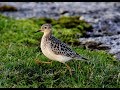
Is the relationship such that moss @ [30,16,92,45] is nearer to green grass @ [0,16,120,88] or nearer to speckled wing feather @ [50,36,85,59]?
green grass @ [0,16,120,88]

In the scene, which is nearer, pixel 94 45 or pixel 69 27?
pixel 94 45

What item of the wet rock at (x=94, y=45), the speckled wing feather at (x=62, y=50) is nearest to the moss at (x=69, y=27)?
the wet rock at (x=94, y=45)

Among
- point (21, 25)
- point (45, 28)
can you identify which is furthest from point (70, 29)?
point (45, 28)

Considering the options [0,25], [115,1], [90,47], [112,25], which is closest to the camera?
[90,47]

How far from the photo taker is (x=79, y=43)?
1490cm

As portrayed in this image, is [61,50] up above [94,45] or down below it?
above

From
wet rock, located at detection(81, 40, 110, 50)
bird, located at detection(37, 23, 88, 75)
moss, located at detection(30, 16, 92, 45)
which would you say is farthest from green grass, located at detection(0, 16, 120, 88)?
moss, located at detection(30, 16, 92, 45)

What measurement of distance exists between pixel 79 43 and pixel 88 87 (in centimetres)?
522

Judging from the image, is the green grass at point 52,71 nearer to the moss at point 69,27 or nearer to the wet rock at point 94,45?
the wet rock at point 94,45

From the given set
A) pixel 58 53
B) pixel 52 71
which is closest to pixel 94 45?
pixel 52 71

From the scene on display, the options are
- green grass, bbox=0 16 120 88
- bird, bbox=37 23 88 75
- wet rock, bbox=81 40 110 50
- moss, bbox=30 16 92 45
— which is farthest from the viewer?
moss, bbox=30 16 92 45

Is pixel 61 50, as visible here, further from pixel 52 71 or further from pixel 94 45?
pixel 94 45

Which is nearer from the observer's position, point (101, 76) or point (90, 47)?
point (101, 76)

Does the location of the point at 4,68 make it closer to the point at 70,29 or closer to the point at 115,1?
the point at 70,29
